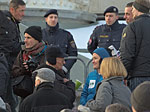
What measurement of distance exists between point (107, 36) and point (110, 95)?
231cm

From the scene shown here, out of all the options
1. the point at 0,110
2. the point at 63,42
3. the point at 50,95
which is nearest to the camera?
the point at 0,110

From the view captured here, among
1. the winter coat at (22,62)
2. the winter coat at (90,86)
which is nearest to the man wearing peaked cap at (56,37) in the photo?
the winter coat at (22,62)

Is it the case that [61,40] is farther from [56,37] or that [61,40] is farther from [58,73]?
[58,73]

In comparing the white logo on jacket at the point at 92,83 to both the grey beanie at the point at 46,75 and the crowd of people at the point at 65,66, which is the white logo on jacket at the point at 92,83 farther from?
the grey beanie at the point at 46,75

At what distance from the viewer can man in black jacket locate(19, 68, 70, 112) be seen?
→ 5.38 metres

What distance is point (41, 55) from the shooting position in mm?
6797

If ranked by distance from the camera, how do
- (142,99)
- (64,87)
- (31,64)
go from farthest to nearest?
(31,64), (64,87), (142,99)

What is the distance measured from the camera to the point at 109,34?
7.64 m

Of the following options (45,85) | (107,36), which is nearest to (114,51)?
(107,36)

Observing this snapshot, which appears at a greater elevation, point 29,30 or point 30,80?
point 29,30

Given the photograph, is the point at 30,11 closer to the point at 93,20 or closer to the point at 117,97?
the point at 93,20

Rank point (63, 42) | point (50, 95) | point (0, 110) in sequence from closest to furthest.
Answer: point (0, 110)
point (50, 95)
point (63, 42)

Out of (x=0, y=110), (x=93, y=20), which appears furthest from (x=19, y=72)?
(x=93, y=20)

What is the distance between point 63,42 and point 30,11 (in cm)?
348
